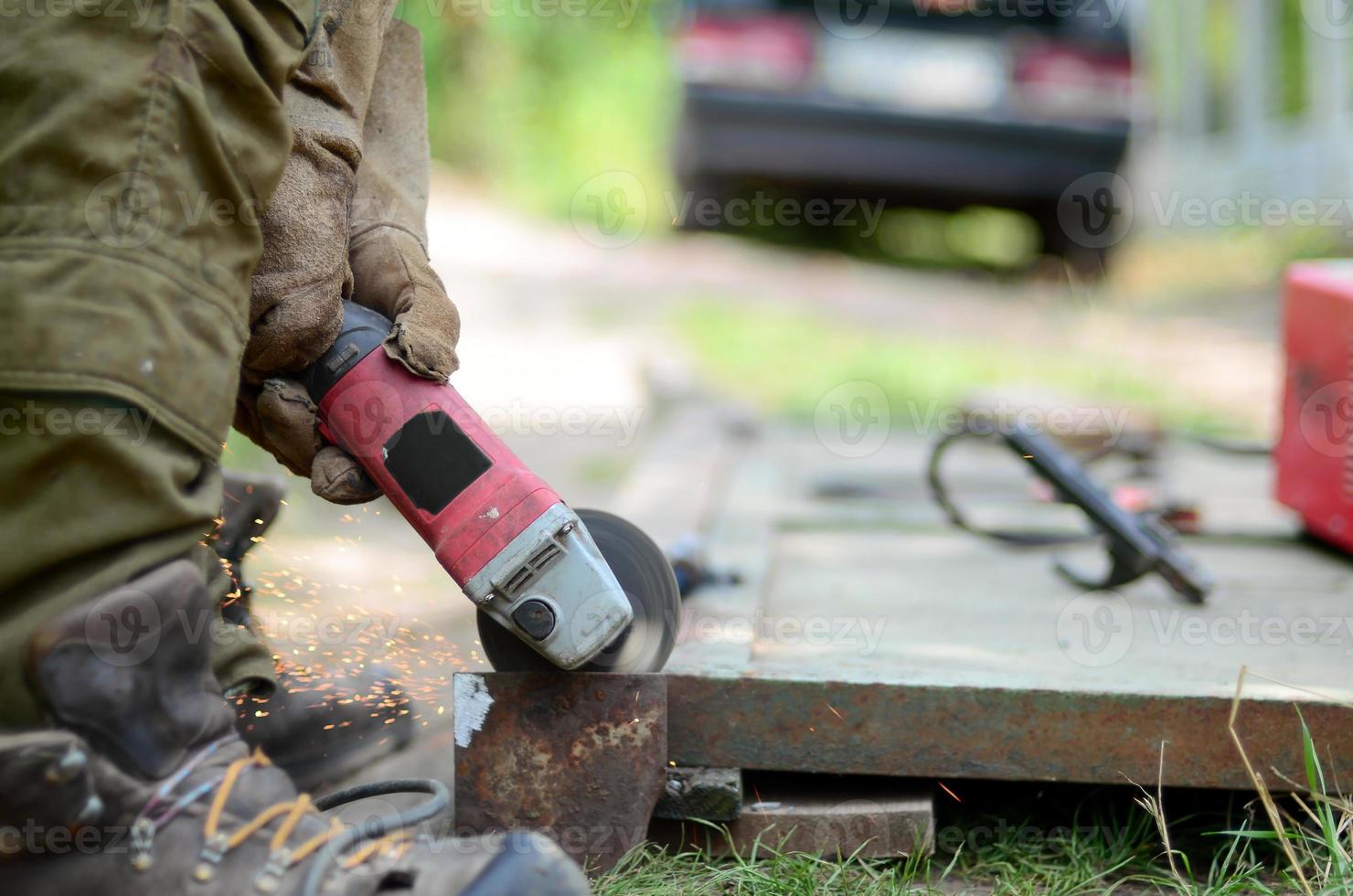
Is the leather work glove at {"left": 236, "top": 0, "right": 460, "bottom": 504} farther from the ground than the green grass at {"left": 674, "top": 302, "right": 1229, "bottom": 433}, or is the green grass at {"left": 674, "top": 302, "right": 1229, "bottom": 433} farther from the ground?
the leather work glove at {"left": 236, "top": 0, "right": 460, "bottom": 504}

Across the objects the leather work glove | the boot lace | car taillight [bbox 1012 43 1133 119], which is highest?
the leather work glove

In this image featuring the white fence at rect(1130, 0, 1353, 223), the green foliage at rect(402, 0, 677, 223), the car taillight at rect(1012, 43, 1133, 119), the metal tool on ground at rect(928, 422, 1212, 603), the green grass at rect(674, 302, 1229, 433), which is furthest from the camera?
the green foliage at rect(402, 0, 677, 223)

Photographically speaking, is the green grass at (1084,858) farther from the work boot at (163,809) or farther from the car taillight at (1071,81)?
the car taillight at (1071,81)

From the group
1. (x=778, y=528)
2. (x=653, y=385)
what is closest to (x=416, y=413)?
(x=778, y=528)

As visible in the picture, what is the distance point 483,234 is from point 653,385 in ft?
13.2

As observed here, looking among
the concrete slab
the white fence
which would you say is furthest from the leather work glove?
the white fence

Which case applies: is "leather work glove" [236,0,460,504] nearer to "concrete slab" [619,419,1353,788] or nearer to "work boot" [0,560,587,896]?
"work boot" [0,560,587,896]

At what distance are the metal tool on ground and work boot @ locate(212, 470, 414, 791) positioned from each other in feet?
3.64

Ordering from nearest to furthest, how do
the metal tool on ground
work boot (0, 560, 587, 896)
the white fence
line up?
work boot (0, 560, 587, 896) → the metal tool on ground → the white fence

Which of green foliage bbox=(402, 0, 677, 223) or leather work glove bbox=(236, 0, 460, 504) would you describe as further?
green foliage bbox=(402, 0, 677, 223)

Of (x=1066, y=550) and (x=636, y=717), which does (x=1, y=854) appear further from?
→ (x=1066, y=550)

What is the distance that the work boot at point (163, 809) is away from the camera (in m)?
1.09

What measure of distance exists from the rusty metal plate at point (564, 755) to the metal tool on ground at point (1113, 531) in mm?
962

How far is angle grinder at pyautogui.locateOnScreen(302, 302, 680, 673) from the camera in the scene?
1.38 metres
